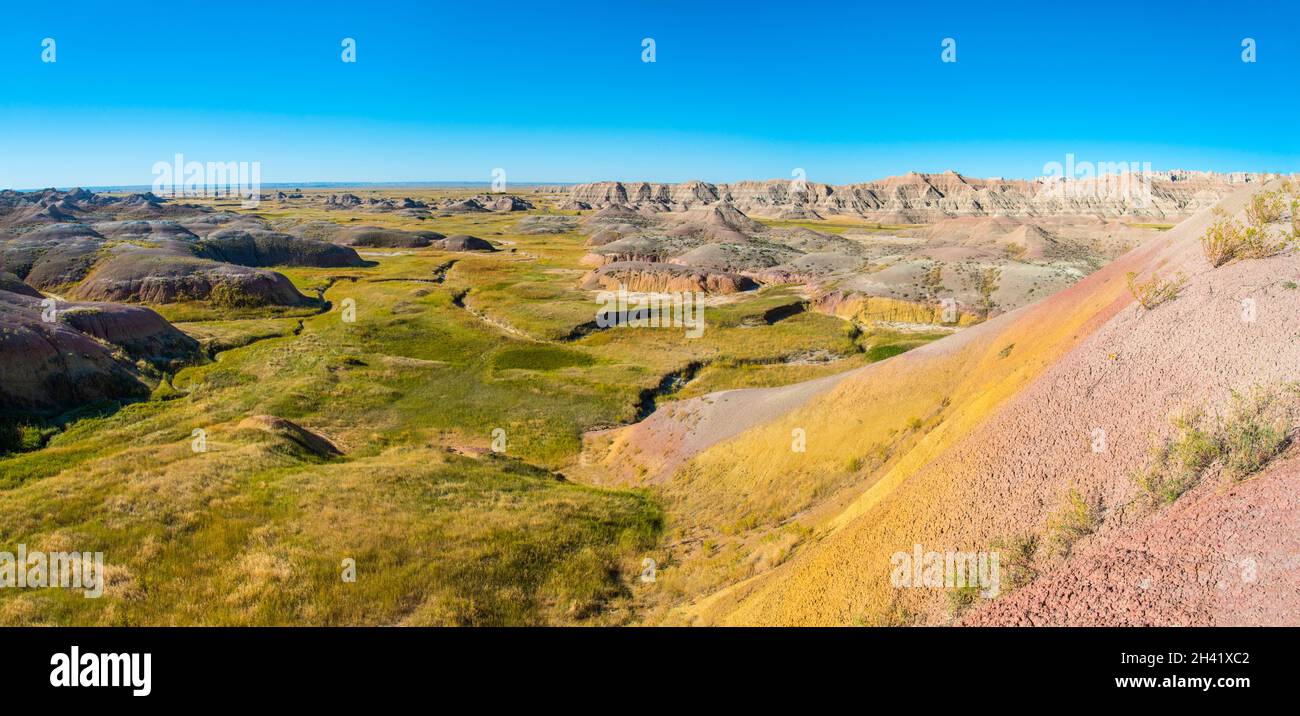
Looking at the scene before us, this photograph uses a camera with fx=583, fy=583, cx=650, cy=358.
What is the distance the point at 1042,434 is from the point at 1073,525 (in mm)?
3097

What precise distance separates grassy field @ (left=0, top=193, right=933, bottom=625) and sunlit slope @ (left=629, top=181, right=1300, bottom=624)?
569 cm

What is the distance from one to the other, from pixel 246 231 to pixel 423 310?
61.8 metres

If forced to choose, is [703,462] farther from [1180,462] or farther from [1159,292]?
[1180,462]

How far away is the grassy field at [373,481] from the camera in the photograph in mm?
13422

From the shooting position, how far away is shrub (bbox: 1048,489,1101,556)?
8.12 meters

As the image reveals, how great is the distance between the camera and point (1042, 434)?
10875mm

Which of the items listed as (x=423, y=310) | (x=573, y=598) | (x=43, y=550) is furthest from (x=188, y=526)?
(x=423, y=310)

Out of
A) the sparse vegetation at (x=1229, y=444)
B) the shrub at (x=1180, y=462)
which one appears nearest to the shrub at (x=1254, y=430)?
the sparse vegetation at (x=1229, y=444)

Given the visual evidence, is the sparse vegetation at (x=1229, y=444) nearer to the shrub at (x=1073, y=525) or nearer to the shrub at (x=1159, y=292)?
the shrub at (x=1073, y=525)

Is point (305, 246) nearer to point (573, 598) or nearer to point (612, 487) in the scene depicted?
point (612, 487)

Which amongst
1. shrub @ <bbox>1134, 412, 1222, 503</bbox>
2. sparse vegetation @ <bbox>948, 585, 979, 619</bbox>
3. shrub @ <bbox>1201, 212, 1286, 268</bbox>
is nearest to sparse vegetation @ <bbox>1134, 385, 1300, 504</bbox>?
shrub @ <bbox>1134, 412, 1222, 503</bbox>

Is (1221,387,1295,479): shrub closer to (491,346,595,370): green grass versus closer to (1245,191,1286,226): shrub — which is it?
(1245,191,1286,226): shrub

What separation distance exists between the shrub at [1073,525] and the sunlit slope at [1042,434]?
0.17 m
